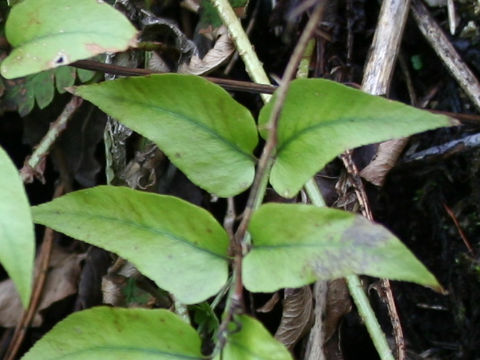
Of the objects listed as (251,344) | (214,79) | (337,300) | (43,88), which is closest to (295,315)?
(337,300)

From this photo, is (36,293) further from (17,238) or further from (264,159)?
(264,159)

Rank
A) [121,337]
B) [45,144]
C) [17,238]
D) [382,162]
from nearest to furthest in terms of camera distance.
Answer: [17,238] → [121,337] → [382,162] → [45,144]

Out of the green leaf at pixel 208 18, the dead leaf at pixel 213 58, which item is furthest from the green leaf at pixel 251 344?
the green leaf at pixel 208 18

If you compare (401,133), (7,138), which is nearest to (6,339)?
(7,138)

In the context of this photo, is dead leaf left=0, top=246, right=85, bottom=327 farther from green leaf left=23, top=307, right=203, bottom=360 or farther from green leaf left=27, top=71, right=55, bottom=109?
green leaf left=23, top=307, right=203, bottom=360

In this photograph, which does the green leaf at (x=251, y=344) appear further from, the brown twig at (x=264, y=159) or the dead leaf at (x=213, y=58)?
the dead leaf at (x=213, y=58)
